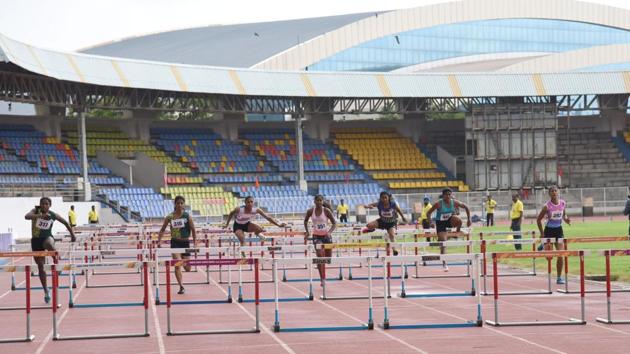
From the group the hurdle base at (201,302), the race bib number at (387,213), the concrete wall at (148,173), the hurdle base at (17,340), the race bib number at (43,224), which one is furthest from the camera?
the concrete wall at (148,173)

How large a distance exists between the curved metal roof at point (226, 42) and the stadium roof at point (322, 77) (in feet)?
6.69

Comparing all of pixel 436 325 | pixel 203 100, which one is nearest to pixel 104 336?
pixel 436 325

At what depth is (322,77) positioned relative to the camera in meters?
62.1

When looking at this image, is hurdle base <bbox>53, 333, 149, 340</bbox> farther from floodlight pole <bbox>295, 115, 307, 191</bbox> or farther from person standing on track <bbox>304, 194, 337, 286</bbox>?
floodlight pole <bbox>295, 115, 307, 191</bbox>

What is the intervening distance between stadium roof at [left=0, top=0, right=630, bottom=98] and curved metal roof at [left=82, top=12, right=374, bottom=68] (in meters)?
2.04

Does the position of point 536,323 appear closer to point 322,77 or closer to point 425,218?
point 425,218

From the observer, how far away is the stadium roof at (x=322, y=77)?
166 ft

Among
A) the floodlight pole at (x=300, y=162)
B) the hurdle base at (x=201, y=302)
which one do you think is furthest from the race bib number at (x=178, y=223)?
the floodlight pole at (x=300, y=162)

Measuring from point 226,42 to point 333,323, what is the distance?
227 ft

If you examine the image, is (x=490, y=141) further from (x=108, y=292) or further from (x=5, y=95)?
(x=108, y=292)

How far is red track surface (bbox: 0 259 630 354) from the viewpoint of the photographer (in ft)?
40.7

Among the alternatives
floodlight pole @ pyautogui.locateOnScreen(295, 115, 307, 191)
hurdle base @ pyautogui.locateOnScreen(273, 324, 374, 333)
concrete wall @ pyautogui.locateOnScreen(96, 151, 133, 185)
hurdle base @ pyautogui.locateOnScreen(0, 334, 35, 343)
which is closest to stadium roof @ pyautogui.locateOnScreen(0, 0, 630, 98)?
floodlight pole @ pyautogui.locateOnScreen(295, 115, 307, 191)

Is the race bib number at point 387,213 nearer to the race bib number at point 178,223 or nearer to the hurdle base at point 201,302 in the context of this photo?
the race bib number at point 178,223

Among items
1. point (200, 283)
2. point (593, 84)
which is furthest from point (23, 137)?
point (200, 283)
